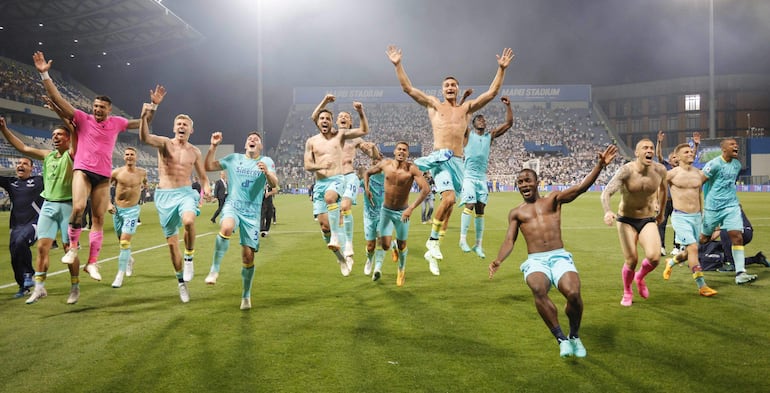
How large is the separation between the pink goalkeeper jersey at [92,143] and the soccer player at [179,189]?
70cm

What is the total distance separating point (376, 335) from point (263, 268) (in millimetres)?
5883

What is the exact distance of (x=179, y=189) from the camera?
8.61 meters

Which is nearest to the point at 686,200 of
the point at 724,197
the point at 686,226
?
the point at 686,226

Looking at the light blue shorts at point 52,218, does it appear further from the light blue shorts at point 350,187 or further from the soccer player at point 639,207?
the soccer player at point 639,207

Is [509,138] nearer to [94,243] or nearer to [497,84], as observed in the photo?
[497,84]

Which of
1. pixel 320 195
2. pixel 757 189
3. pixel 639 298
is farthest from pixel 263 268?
pixel 757 189

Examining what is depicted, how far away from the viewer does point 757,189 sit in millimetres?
52781

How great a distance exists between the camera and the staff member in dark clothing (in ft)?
28.9

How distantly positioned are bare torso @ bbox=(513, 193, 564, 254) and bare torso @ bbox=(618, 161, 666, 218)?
2.29 metres

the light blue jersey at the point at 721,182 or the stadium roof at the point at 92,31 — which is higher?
the stadium roof at the point at 92,31

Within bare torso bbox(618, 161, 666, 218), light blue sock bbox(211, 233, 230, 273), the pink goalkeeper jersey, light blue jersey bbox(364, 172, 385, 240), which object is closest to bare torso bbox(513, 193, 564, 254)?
bare torso bbox(618, 161, 666, 218)

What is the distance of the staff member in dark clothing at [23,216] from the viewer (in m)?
8.80

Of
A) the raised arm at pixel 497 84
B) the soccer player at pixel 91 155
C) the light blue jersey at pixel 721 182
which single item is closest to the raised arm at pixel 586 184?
the raised arm at pixel 497 84

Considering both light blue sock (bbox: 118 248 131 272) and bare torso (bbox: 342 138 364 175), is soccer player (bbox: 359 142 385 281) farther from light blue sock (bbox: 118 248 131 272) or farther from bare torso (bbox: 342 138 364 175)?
light blue sock (bbox: 118 248 131 272)
